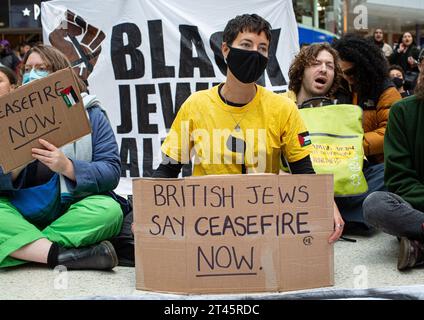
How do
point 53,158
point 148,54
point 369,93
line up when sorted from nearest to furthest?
point 53,158
point 369,93
point 148,54

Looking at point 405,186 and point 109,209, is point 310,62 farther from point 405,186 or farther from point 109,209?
point 109,209

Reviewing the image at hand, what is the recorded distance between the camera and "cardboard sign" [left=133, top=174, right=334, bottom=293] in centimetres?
221

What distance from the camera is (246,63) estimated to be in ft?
7.82

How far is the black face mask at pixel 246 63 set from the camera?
94.0 inches

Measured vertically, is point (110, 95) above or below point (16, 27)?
below

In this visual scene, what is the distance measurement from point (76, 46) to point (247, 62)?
240 centimetres

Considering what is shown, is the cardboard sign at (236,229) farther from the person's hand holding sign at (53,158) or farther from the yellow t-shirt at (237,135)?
the person's hand holding sign at (53,158)

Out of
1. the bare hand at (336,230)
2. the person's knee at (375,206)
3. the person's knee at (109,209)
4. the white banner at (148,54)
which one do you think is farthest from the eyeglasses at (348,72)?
the person's knee at (109,209)

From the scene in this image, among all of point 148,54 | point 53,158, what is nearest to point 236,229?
point 53,158

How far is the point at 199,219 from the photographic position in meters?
2.21

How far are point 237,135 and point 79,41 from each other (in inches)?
94.7

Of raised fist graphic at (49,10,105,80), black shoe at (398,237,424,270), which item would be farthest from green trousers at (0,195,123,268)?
raised fist graphic at (49,10,105,80)
